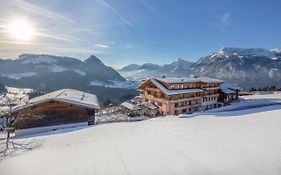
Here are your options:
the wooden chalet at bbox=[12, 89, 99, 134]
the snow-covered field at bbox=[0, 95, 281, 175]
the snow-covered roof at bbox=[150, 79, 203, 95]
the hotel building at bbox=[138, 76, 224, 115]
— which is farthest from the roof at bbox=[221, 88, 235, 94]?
the wooden chalet at bbox=[12, 89, 99, 134]

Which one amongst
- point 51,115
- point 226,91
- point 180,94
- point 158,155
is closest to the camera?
point 158,155

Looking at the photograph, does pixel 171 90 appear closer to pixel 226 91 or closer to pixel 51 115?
pixel 226 91

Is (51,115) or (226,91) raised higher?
(226,91)

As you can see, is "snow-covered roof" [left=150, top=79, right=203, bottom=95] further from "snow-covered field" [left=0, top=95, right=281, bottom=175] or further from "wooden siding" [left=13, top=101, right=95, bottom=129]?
"snow-covered field" [left=0, top=95, right=281, bottom=175]

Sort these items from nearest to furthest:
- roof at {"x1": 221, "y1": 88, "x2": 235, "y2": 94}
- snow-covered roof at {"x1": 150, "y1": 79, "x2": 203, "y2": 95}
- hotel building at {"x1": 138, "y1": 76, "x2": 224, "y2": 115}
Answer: snow-covered roof at {"x1": 150, "y1": 79, "x2": 203, "y2": 95}
hotel building at {"x1": 138, "y1": 76, "x2": 224, "y2": 115}
roof at {"x1": 221, "y1": 88, "x2": 235, "y2": 94}

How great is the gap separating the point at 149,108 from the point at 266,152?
2964cm

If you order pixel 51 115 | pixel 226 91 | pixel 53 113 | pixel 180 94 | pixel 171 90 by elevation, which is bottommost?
pixel 51 115

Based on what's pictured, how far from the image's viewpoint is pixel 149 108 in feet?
131

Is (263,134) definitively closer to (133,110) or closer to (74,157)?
(74,157)

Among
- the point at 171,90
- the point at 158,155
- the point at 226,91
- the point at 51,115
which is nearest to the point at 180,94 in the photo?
the point at 171,90

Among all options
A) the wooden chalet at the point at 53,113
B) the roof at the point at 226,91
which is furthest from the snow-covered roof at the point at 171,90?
the wooden chalet at the point at 53,113

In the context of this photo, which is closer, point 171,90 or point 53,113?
point 53,113

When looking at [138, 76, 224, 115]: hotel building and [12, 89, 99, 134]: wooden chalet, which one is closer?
[12, 89, 99, 134]: wooden chalet

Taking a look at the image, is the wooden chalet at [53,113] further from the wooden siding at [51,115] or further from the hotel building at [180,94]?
the hotel building at [180,94]
